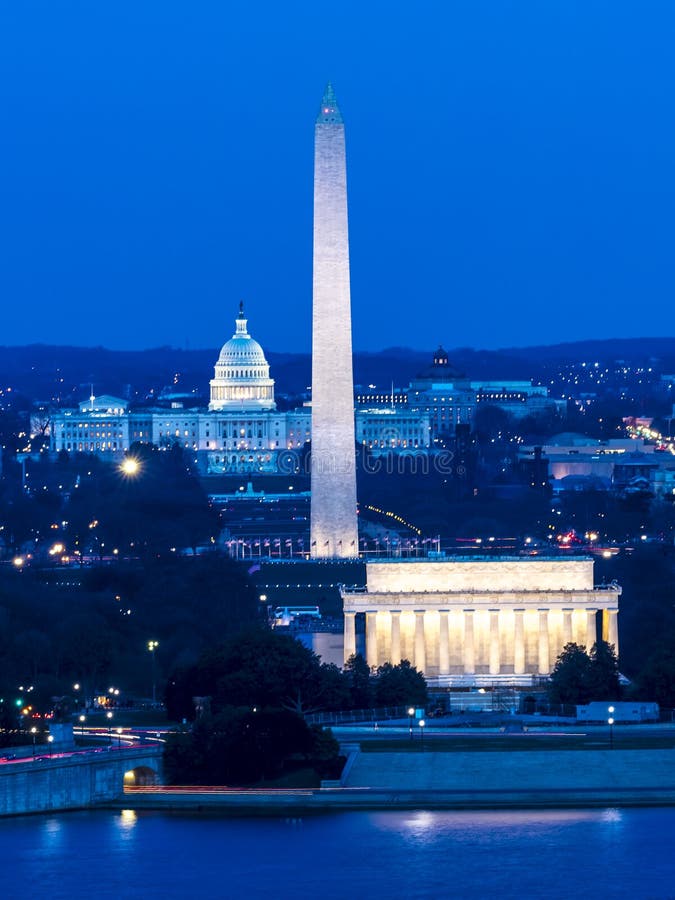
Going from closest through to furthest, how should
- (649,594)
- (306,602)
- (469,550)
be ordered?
(649,594)
(306,602)
(469,550)

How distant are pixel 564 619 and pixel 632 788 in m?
18.0

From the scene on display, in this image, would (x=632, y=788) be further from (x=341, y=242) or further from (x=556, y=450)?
(x=556, y=450)

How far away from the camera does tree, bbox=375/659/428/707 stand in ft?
253

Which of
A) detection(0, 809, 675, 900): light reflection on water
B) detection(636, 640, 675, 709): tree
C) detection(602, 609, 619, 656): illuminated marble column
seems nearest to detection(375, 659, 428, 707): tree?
detection(636, 640, 675, 709): tree

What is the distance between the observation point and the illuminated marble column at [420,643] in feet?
274

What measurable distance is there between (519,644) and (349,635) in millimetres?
3649

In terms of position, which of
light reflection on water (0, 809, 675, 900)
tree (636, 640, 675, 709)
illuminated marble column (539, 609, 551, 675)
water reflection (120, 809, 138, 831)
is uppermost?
illuminated marble column (539, 609, 551, 675)

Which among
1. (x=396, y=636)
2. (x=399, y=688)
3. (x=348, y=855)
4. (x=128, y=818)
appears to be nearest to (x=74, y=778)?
(x=128, y=818)

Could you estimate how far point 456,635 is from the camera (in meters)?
83.8

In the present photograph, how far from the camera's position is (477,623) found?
83938 mm

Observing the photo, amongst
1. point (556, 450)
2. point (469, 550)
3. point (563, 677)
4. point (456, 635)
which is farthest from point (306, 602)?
point (556, 450)

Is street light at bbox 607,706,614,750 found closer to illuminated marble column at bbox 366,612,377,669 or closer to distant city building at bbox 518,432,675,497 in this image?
illuminated marble column at bbox 366,612,377,669

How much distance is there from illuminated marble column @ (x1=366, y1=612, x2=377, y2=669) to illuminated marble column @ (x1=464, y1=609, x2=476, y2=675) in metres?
1.93

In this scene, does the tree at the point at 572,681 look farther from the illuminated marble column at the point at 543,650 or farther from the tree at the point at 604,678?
the illuminated marble column at the point at 543,650
